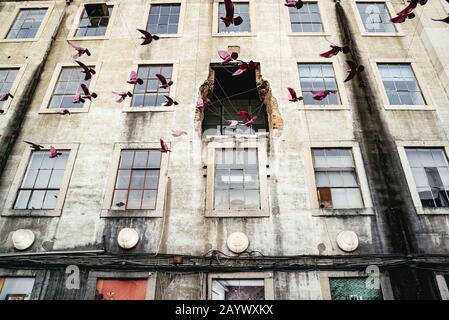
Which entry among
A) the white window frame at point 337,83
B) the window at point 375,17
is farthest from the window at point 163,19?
the window at point 375,17

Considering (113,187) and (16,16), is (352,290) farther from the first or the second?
(16,16)

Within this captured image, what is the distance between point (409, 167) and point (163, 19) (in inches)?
455

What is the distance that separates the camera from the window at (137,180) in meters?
10.2

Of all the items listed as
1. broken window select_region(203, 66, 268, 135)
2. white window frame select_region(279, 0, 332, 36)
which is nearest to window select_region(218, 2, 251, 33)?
white window frame select_region(279, 0, 332, 36)

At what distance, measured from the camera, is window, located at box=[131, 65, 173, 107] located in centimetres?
1212

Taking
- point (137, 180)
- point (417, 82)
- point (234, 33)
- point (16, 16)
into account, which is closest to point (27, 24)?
point (16, 16)

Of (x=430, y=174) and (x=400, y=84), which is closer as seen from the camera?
(x=430, y=174)

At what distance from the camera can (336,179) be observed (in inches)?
413

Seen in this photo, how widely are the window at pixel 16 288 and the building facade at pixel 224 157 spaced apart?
0.11 ft

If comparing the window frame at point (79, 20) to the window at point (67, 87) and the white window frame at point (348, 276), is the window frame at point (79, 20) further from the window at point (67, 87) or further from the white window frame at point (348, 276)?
the white window frame at point (348, 276)

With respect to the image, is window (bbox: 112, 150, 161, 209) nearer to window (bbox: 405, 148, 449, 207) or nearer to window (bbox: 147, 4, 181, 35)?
window (bbox: 147, 4, 181, 35)

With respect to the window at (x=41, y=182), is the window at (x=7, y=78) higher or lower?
higher

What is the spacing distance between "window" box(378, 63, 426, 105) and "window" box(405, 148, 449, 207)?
2098mm
